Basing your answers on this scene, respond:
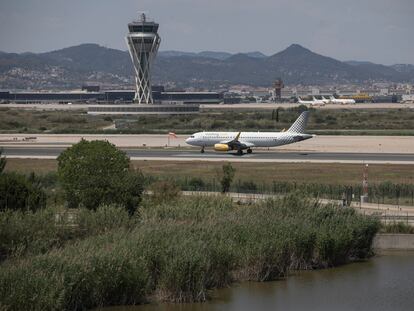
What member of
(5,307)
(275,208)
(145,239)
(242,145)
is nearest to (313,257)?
→ (275,208)

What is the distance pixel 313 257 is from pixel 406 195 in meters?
25.9

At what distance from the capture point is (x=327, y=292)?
60344 mm

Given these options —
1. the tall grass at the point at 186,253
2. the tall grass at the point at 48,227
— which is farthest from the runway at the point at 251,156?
the tall grass at the point at 48,227

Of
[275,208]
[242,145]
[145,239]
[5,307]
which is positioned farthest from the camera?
[242,145]

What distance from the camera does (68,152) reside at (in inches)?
3287

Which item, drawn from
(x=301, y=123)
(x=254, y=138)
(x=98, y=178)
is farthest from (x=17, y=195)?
(x=301, y=123)

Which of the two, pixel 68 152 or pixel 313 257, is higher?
pixel 68 152

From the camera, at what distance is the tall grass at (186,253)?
50.2 m

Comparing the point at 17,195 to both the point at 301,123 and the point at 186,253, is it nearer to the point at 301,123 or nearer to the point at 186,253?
the point at 186,253

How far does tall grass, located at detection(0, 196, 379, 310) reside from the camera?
50250mm

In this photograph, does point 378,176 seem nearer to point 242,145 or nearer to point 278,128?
point 242,145

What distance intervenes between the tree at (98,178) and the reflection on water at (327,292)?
15823 millimetres

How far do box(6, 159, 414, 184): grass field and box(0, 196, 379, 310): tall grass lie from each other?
101ft

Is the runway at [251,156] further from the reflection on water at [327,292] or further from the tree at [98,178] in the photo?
the reflection on water at [327,292]
